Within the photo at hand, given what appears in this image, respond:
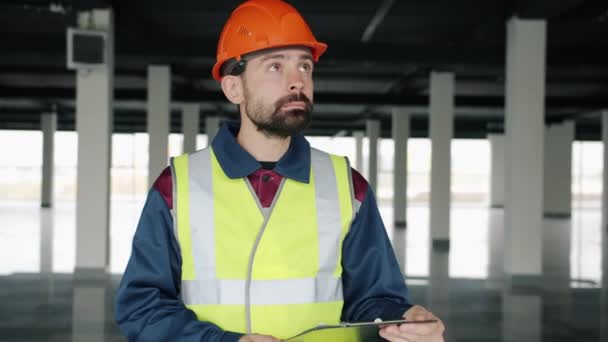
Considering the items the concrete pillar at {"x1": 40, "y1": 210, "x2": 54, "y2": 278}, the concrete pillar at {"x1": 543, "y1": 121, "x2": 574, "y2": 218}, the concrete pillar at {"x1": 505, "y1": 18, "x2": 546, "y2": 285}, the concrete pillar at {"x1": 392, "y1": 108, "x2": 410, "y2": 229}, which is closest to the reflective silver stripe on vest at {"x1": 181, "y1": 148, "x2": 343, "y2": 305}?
the concrete pillar at {"x1": 505, "y1": 18, "x2": 546, "y2": 285}

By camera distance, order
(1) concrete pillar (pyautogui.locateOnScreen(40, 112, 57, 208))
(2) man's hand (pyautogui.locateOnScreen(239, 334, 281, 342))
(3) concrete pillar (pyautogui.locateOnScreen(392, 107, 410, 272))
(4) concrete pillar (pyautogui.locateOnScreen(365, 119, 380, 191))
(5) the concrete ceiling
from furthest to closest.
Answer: (1) concrete pillar (pyautogui.locateOnScreen(40, 112, 57, 208)), (4) concrete pillar (pyautogui.locateOnScreen(365, 119, 380, 191)), (3) concrete pillar (pyautogui.locateOnScreen(392, 107, 410, 272)), (5) the concrete ceiling, (2) man's hand (pyautogui.locateOnScreen(239, 334, 281, 342))

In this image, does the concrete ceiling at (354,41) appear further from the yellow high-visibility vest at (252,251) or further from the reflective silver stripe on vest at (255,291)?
the reflective silver stripe on vest at (255,291)

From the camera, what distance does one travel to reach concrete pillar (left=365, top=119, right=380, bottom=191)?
2648 centimetres

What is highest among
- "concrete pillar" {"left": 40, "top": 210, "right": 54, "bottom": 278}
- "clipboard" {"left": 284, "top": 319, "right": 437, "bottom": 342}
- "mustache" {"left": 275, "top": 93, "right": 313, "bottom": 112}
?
"mustache" {"left": 275, "top": 93, "right": 313, "bottom": 112}

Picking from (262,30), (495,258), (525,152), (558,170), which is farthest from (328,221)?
(558,170)

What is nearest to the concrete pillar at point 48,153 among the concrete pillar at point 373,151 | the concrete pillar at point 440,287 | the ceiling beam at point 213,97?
the ceiling beam at point 213,97

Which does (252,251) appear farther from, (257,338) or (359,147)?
Answer: (359,147)

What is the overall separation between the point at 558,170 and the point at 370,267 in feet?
103

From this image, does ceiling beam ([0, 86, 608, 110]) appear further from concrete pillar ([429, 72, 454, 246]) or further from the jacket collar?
the jacket collar

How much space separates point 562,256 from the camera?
48.3 feet

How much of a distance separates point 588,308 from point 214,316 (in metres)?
7.77

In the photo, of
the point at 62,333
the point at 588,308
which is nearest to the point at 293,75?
the point at 62,333

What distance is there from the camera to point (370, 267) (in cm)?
204

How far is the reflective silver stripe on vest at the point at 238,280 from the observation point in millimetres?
1907
